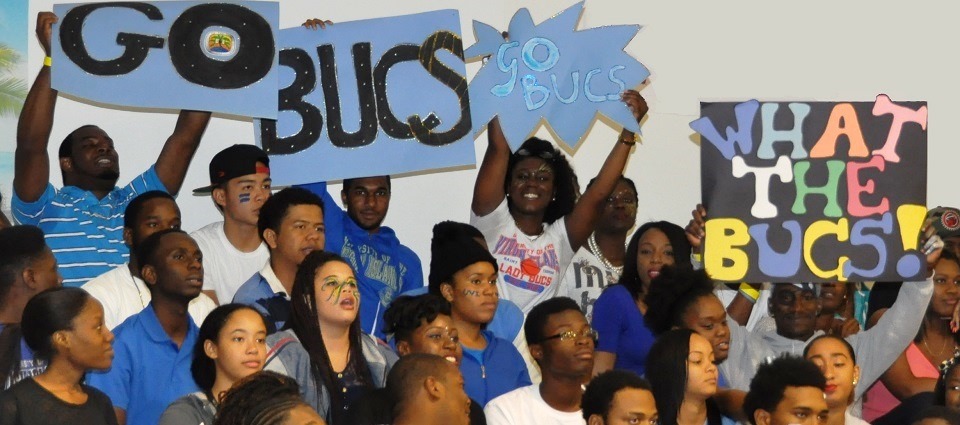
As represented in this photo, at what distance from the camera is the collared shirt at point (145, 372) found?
4.77 m

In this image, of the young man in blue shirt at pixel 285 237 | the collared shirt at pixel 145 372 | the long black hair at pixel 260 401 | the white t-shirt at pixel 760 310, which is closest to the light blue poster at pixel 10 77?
the young man in blue shirt at pixel 285 237

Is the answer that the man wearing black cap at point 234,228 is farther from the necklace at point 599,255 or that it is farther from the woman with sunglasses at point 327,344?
the necklace at point 599,255

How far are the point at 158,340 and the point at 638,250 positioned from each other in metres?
1.97

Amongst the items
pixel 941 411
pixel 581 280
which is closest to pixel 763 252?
pixel 581 280

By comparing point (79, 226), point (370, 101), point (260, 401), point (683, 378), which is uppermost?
point (370, 101)

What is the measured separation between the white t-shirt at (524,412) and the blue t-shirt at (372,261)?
0.86m

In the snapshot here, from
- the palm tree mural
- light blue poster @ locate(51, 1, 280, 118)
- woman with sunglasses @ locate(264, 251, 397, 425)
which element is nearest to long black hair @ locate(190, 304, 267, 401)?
woman with sunglasses @ locate(264, 251, 397, 425)

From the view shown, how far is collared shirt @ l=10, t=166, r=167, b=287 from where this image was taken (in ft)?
18.5

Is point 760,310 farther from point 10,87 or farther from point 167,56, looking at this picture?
point 10,87

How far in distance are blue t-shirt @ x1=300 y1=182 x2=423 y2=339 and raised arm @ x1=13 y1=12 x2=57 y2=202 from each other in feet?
3.60

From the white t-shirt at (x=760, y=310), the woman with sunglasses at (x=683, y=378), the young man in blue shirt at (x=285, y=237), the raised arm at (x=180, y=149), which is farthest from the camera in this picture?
the white t-shirt at (x=760, y=310)

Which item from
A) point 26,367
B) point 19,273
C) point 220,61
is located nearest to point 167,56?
point 220,61

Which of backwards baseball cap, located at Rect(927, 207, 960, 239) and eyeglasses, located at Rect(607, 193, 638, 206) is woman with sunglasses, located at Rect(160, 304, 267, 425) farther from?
backwards baseball cap, located at Rect(927, 207, 960, 239)

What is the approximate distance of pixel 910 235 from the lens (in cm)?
613
